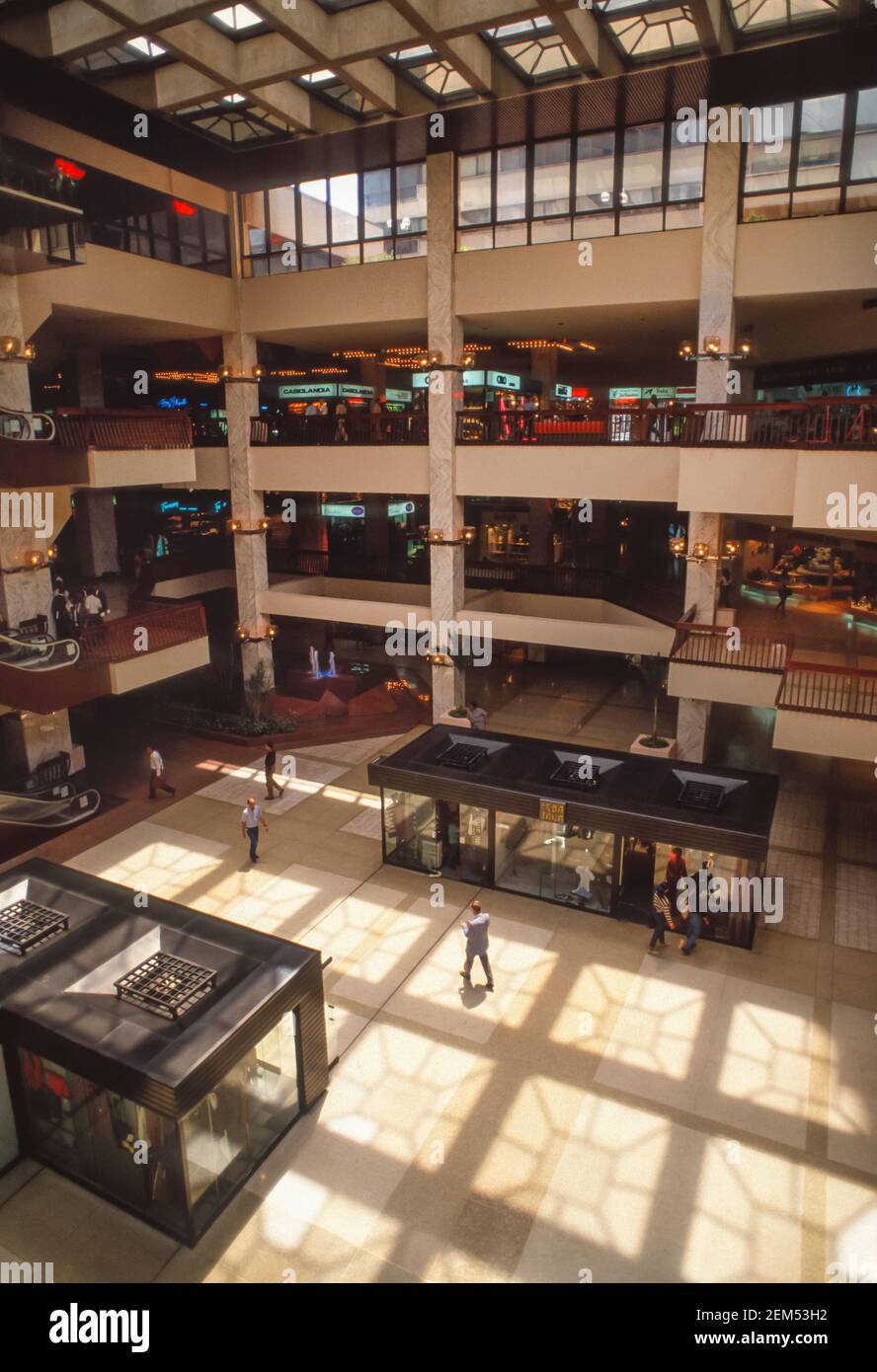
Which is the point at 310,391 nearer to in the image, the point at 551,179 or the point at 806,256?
the point at 551,179

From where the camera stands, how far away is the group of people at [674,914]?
1338cm

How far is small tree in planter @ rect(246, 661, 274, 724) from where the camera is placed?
81.1 feet

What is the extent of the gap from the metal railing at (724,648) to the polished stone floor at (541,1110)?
4263 millimetres

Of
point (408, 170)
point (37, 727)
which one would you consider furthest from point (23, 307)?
point (408, 170)

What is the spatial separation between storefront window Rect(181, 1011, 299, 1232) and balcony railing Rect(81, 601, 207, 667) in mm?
10353

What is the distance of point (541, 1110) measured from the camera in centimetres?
1022

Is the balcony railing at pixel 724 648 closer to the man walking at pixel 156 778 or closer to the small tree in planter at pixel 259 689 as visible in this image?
the man walking at pixel 156 778

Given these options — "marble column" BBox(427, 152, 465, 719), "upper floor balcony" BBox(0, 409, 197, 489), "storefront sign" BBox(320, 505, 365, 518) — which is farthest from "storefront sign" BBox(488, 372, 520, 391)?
"upper floor balcony" BBox(0, 409, 197, 489)

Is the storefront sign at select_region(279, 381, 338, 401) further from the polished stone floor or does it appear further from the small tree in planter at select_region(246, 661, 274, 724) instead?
the polished stone floor

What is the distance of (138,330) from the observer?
22.5 meters

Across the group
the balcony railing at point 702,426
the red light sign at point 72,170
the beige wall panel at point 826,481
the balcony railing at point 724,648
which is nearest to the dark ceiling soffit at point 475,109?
the red light sign at point 72,170

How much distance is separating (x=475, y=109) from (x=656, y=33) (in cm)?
395

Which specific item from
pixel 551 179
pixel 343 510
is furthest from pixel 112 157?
pixel 343 510
